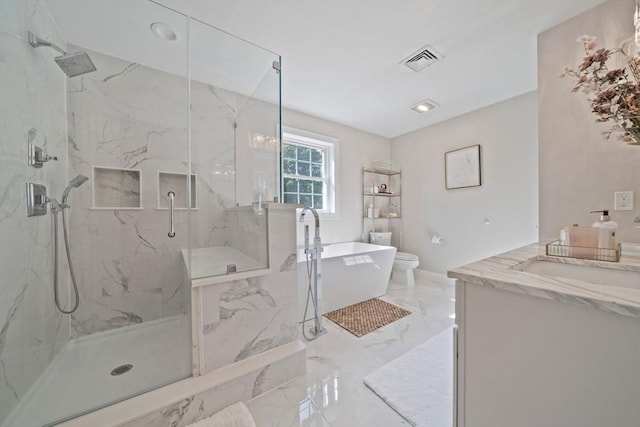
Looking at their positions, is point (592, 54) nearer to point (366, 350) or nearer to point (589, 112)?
point (589, 112)

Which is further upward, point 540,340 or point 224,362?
point 540,340

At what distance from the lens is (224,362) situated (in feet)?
4.45

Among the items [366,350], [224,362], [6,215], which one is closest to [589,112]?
[366,350]

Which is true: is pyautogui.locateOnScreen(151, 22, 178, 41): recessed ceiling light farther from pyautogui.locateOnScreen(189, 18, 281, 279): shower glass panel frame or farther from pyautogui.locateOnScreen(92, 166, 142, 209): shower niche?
pyautogui.locateOnScreen(92, 166, 142, 209): shower niche

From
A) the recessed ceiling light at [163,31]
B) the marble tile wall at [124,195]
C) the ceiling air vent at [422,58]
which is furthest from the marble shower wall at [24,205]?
the ceiling air vent at [422,58]

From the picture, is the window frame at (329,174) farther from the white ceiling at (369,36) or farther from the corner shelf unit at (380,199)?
the white ceiling at (369,36)

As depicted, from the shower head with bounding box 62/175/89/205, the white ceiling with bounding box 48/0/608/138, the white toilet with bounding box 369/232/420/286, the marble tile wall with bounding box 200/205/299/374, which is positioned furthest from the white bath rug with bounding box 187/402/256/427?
the white toilet with bounding box 369/232/420/286

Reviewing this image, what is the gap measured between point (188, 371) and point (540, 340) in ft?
5.36

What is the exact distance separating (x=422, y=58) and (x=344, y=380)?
267cm

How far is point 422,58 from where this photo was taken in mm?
2041

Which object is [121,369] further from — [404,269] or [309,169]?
[404,269]

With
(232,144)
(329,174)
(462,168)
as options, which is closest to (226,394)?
(232,144)

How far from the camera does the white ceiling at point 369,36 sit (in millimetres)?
1557

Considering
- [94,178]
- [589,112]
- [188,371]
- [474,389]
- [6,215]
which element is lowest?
[188,371]
